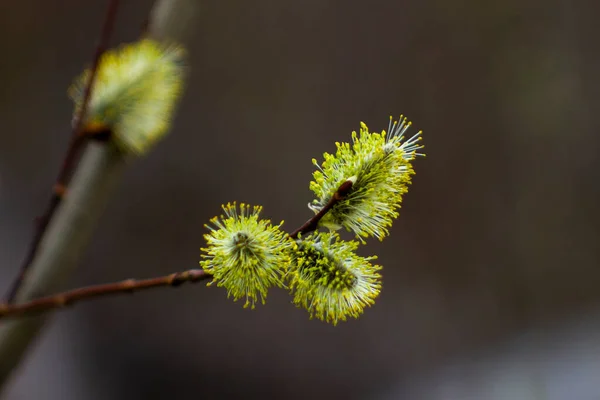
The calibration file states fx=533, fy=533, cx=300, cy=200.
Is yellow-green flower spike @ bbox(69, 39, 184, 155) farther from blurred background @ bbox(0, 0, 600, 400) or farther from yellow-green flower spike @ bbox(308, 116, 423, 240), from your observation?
blurred background @ bbox(0, 0, 600, 400)

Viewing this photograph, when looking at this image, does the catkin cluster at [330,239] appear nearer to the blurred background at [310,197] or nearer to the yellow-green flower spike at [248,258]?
the yellow-green flower spike at [248,258]

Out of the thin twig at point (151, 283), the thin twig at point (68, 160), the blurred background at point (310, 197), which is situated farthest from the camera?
the blurred background at point (310, 197)

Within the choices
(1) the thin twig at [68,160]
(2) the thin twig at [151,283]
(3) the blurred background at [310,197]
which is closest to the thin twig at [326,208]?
(2) the thin twig at [151,283]

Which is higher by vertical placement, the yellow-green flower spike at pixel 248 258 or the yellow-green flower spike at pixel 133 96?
the yellow-green flower spike at pixel 133 96

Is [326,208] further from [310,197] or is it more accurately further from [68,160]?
[310,197]

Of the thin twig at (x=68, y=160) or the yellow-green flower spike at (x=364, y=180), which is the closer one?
the yellow-green flower spike at (x=364, y=180)

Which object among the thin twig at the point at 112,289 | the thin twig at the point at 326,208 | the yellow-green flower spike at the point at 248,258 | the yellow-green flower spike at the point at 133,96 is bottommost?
the thin twig at the point at 112,289

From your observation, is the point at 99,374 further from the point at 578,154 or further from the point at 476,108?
the point at 578,154

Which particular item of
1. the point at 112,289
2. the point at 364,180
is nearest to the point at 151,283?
the point at 112,289

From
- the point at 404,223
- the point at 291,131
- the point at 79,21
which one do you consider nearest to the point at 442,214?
the point at 404,223
